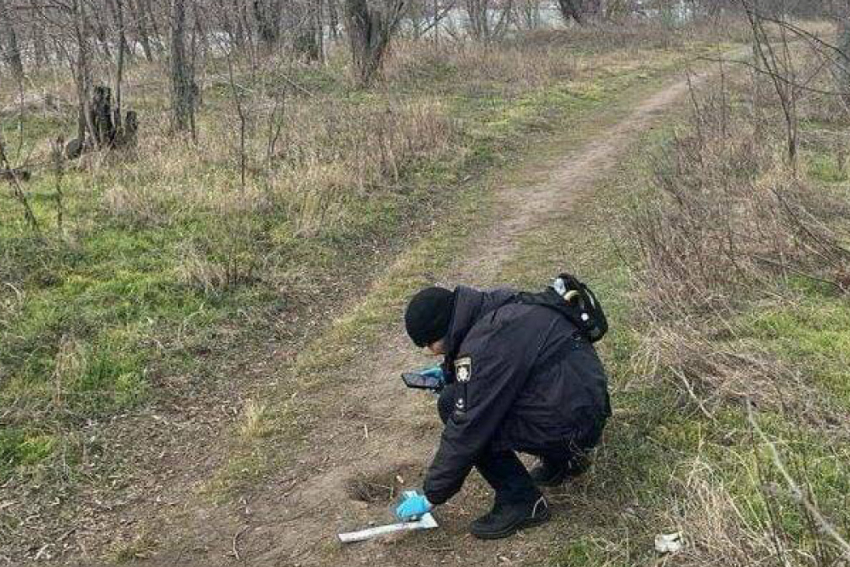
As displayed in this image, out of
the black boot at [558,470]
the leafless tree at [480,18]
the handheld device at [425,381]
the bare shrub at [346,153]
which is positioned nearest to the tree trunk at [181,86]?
the bare shrub at [346,153]

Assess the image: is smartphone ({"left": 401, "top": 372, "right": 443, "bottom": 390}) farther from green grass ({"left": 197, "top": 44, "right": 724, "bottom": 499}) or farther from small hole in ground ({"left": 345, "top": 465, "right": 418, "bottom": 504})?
green grass ({"left": 197, "top": 44, "right": 724, "bottom": 499})

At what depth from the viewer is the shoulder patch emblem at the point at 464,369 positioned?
3.44 m

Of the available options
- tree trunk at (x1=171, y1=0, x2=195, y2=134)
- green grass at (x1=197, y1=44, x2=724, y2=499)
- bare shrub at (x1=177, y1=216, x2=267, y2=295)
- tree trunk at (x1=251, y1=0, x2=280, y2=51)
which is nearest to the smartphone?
green grass at (x1=197, y1=44, x2=724, y2=499)

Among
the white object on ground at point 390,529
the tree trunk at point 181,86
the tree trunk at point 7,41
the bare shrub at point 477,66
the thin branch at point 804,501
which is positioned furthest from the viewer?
the bare shrub at point 477,66

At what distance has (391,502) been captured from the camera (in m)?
4.04

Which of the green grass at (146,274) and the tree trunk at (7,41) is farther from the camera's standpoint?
the tree trunk at (7,41)

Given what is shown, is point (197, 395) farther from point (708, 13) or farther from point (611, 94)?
point (708, 13)

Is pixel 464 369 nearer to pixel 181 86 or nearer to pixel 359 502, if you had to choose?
pixel 359 502

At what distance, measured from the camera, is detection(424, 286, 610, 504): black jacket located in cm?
343

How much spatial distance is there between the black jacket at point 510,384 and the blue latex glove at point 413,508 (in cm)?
20

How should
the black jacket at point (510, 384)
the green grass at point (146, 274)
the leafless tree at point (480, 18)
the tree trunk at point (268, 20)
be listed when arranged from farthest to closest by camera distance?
the leafless tree at point (480, 18)
the tree trunk at point (268, 20)
the green grass at point (146, 274)
the black jacket at point (510, 384)

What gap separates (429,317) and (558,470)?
0.94 meters

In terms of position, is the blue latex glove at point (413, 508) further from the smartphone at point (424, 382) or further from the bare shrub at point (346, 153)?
the bare shrub at point (346, 153)

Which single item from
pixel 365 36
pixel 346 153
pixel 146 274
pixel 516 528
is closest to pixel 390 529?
pixel 516 528
